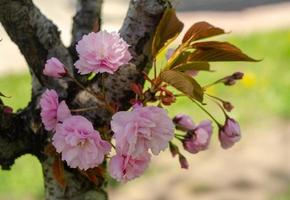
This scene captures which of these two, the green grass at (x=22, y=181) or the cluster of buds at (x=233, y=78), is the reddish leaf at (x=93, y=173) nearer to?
the cluster of buds at (x=233, y=78)

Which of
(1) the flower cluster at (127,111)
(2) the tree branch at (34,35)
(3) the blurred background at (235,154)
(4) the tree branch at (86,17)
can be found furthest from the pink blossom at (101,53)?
(3) the blurred background at (235,154)

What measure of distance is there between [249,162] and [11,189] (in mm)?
1135

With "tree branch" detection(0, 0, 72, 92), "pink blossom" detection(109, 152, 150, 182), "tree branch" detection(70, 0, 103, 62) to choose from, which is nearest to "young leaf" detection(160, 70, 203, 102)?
"pink blossom" detection(109, 152, 150, 182)

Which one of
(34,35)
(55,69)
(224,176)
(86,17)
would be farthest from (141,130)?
(224,176)

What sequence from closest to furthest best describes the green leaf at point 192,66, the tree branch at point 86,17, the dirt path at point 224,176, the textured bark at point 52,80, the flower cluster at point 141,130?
1. the flower cluster at point 141,130
2. the green leaf at point 192,66
3. the textured bark at point 52,80
4. the tree branch at point 86,17
5. the dirt path at point 224,176

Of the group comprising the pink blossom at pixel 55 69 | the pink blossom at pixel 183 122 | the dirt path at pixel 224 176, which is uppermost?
the dirt path at pixel 224 176

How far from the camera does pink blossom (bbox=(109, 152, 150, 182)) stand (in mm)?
1104

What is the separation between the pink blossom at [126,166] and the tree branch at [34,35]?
334mm

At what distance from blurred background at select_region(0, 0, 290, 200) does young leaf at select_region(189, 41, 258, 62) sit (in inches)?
74.7

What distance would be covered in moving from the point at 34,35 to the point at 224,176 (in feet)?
6.88

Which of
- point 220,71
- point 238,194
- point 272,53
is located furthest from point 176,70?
point 272,53

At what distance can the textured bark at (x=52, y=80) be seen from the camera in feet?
4.17

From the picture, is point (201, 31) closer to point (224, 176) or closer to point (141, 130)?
point (141, 130)

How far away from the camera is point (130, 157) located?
1.11 metres
